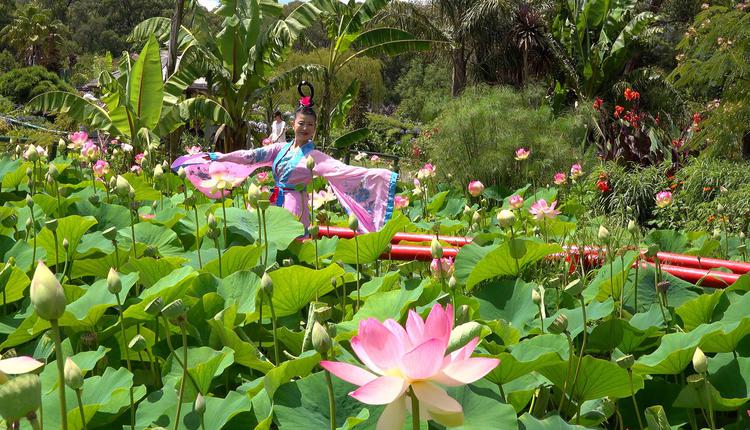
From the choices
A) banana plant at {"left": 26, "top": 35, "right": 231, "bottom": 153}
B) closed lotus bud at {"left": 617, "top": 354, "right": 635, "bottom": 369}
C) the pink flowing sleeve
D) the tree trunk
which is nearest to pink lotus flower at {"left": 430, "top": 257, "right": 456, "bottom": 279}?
closed lotus bud at {"left": 617, "top": 354, "right": 635, "bottom": 369}

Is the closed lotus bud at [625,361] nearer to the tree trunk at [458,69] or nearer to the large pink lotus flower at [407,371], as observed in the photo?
the large pink lotus flower at [407,371]

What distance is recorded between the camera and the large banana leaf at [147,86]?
17.5 ft

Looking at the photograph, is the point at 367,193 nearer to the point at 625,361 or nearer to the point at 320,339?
the point at 625,361

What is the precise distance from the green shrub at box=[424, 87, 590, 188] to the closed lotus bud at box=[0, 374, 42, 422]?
6.74 metres

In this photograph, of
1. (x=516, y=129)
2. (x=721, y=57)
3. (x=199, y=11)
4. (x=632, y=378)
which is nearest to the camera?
(x=632, y=378)

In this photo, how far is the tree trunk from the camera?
1853cm

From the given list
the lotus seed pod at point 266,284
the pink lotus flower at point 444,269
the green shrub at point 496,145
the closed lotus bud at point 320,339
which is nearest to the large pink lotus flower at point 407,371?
the closed lotus bud at point 320,339

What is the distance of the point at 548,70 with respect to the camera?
58.6 ft

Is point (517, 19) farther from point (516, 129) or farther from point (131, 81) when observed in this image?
point (131, 81)

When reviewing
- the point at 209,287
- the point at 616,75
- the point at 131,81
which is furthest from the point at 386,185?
the point at 616,75

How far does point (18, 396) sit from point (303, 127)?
8.97 feet

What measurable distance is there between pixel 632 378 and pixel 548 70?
57.9 feet

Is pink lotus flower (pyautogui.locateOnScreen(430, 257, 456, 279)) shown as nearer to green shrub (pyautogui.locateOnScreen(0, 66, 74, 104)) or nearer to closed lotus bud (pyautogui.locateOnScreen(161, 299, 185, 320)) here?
closed lotus bud (pyautogui.locateOnScreen(161, 299, 185, 320))

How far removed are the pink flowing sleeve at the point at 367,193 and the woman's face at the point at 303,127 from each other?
42 centimetres
